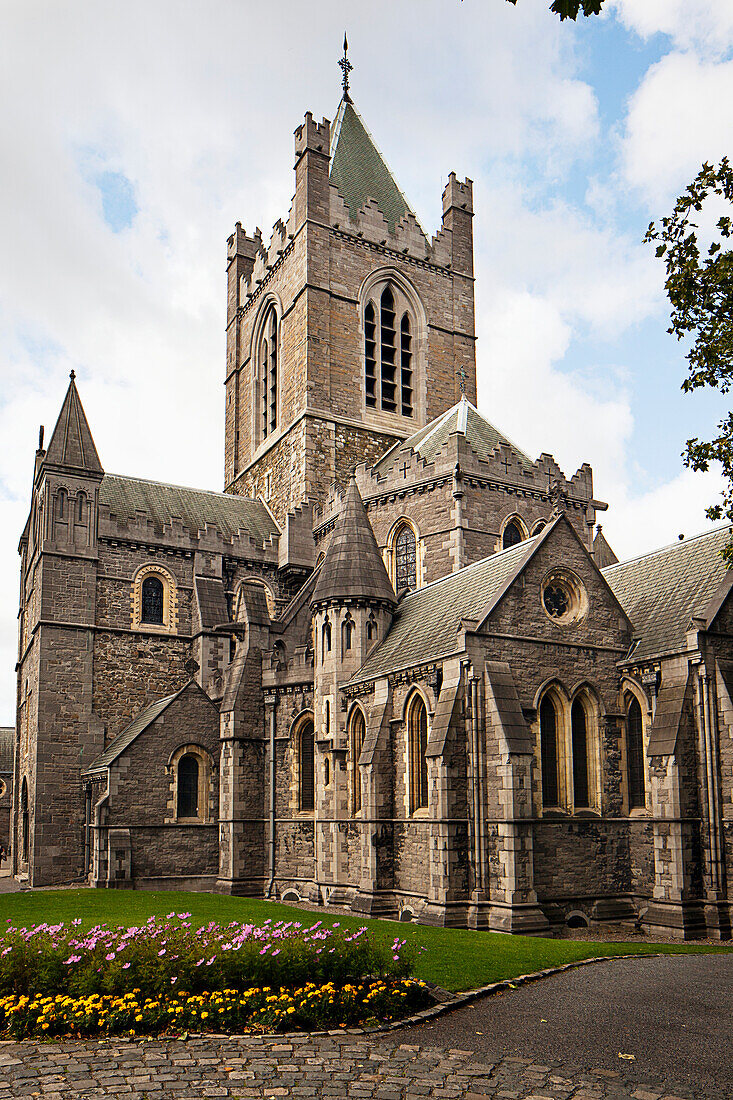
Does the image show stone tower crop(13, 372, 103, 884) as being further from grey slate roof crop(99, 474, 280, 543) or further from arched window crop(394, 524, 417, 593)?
arched window crop(394, 524, 417, 593)

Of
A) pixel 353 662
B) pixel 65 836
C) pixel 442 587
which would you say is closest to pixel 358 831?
pixel 353 662

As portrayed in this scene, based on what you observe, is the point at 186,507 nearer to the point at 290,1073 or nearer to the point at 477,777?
the point at 477,777

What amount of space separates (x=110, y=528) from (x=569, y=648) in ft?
61.9

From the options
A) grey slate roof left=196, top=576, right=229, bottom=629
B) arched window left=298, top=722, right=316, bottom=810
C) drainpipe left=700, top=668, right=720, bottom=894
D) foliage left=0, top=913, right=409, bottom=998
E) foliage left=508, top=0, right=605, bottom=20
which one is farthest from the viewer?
grey slate roof left=196, top=576, right=229, bottom=629

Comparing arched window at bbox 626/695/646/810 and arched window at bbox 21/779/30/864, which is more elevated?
arched window at bbox 626/695/646/810

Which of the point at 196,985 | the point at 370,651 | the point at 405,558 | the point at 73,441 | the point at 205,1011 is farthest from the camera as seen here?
the point at 73,441

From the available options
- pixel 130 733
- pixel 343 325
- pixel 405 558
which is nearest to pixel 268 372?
pixel 343 325

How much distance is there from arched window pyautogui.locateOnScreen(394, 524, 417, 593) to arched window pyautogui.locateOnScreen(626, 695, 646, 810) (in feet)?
35.8

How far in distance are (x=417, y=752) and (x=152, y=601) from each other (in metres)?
15.3

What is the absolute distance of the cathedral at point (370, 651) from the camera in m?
21.6

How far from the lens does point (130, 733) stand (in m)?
32.2

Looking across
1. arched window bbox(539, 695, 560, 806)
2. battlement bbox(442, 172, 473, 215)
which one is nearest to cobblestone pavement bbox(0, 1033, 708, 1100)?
arched window bbox(539, 695, 560, 806)

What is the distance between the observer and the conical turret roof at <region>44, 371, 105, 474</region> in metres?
34.4

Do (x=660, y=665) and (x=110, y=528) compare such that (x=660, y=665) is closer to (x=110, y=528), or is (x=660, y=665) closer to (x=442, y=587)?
(x=442, y=587)
